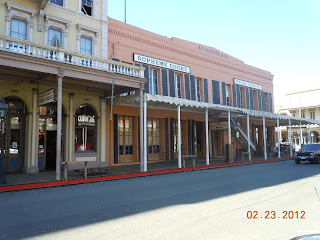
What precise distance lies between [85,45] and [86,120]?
172 inches

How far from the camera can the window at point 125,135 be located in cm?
1764

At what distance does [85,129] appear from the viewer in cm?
1589

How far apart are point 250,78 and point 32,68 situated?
891 inches

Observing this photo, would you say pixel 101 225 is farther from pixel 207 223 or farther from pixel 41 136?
pixel 41 136

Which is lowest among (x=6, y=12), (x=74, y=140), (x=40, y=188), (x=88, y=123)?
(x=40, y=188)

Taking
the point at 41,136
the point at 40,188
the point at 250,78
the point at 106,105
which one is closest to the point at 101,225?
the point at 40,188

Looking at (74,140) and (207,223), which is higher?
(74,140)

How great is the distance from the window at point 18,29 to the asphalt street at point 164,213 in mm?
8363

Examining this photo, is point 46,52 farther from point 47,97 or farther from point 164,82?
point 164,82

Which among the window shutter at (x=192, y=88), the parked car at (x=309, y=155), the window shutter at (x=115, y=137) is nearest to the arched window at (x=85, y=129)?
the window shutter at (x=115, y=137)

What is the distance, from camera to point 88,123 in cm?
1598

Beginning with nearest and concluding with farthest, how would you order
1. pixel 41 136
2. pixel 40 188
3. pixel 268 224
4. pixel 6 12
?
pixel 268 224 → pixel 40 188 → pixel 6 12 → pixel 41 136

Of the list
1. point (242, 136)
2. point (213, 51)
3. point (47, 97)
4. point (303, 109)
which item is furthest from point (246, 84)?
point (303, 109)
